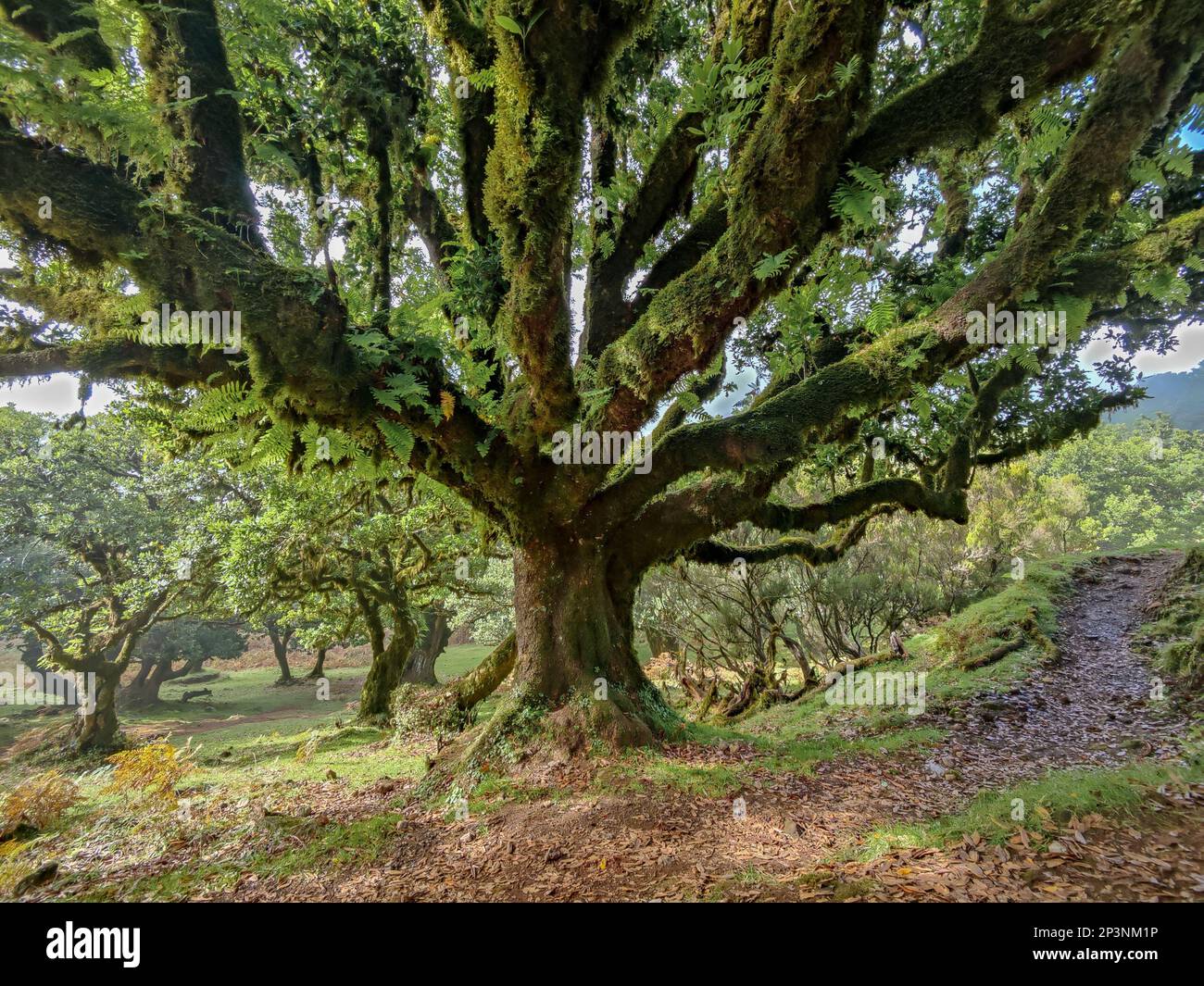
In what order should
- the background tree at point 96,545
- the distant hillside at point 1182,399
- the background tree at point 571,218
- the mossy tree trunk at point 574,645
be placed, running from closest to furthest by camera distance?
the background tree at point 571,218, the mossy tree trunk at point 574,645, the background tree at point 96,545, the distant hillside at point 1182,399

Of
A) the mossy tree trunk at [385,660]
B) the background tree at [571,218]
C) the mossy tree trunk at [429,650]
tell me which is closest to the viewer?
the background tree at [571,218]

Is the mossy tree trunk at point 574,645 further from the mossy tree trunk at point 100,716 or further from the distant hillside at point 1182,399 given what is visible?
the distant hillside at point 1182,399

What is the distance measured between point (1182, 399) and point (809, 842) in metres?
159

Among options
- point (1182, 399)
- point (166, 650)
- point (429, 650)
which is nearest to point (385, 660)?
point (429, 650)

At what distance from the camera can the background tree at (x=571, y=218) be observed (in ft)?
12.2

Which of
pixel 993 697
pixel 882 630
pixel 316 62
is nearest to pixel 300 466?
pixel 316 62

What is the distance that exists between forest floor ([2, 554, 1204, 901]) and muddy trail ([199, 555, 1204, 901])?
0.02 meters

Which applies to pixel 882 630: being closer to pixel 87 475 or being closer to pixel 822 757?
pixel 822 757

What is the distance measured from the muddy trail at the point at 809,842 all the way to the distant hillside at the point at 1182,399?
10442 centimetres

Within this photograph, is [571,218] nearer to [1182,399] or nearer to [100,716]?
[100,716]

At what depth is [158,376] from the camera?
4.50 meters

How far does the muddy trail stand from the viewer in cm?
301

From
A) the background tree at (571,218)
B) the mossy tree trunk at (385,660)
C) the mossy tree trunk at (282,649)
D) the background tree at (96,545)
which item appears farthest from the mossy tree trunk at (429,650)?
the background tree at (571,218)

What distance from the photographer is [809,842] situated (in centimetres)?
400
